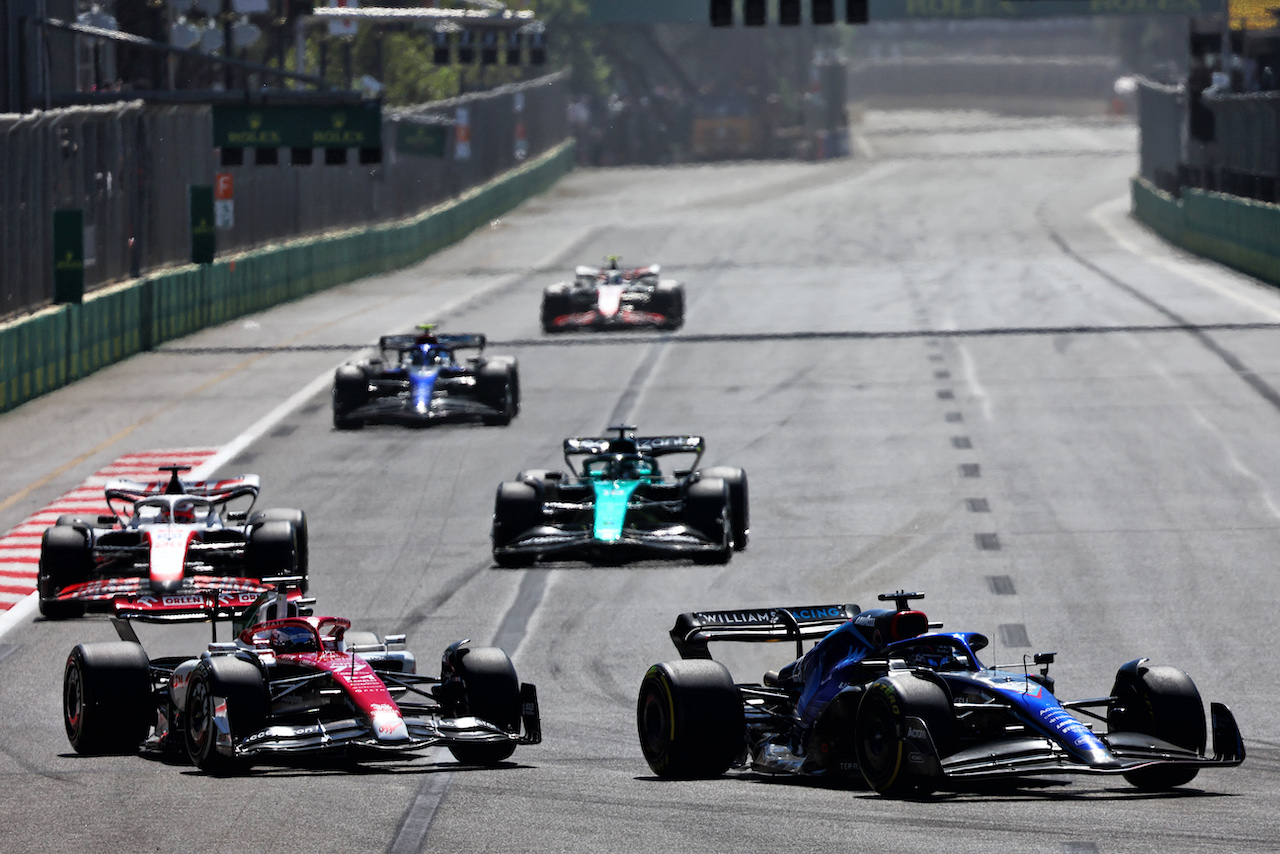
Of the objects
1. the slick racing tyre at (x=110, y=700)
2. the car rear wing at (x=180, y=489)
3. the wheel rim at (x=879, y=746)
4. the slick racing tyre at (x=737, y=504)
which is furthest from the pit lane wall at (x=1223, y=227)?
the wheel rim at (x=879, y=746)

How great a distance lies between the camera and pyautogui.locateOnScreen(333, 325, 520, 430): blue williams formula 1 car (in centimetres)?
2927

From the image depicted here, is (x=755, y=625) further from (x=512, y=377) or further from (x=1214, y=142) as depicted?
(x=1214, y=142)

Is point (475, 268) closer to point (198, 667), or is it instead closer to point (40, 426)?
point (40, 426)

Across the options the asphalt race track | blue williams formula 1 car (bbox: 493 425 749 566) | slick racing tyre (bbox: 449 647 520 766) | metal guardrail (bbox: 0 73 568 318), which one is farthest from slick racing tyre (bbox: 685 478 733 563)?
metal guardrail (bbox: 0 73 568 318)

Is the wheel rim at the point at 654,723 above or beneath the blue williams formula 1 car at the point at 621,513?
above

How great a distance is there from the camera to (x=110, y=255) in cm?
3862

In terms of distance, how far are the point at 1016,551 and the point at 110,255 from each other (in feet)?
71.9

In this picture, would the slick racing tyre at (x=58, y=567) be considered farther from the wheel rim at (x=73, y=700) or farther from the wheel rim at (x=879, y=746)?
the wheel rim at (x=879, y=746)

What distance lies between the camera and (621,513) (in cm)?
2108

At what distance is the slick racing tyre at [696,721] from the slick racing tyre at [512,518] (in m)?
8.26

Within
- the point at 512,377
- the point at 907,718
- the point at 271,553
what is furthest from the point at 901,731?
the point at 512,377

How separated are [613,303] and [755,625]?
26.5 metres

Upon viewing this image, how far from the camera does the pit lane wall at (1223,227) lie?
47.2m

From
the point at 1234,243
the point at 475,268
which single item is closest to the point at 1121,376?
the point at 1234,243
